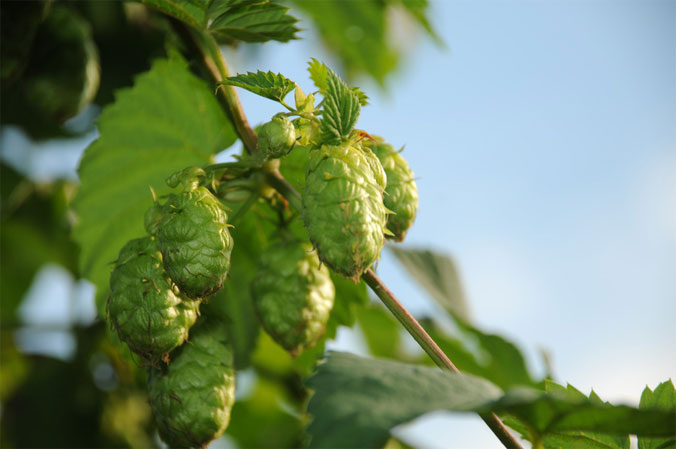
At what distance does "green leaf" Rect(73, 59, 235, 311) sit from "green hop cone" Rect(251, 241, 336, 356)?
37 cm

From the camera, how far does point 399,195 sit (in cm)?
129

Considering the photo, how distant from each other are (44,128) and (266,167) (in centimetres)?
153

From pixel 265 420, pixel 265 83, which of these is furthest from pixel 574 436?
pixel 265 420

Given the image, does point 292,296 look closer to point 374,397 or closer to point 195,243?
point 195,243

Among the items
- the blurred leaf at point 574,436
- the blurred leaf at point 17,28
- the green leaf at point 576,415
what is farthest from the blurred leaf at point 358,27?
the green leaf at point 576,415

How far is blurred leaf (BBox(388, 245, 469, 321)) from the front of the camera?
7.42 ft

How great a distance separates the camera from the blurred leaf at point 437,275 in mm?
2262

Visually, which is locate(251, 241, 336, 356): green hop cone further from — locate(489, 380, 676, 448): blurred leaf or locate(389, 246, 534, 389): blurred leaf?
locate(389, 246, 534, 389): blurred leaf

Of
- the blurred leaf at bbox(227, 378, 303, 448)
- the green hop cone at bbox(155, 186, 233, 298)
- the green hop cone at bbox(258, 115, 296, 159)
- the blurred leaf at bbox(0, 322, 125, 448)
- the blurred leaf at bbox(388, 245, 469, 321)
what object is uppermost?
the green hop cone at bbox(258, 115, 296, 159)

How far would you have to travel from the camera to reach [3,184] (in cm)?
257

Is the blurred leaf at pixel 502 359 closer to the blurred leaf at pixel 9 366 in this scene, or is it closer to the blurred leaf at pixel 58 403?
the blurred leaf at pixel 58 403

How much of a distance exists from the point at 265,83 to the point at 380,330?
6.23ft

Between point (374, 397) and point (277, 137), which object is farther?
point (277, 137)

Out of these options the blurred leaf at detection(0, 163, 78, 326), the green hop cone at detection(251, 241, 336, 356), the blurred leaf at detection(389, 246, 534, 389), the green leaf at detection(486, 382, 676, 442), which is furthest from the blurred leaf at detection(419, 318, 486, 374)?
the blurred leaf at detection(0, 163, 78, 326)
